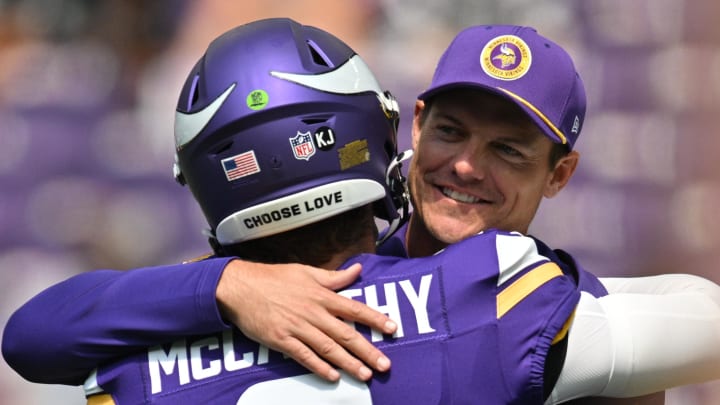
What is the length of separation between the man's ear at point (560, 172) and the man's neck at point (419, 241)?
0.37 metres

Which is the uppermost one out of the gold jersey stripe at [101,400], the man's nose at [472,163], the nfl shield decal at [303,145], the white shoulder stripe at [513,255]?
the nfl shield decal at [303,145]

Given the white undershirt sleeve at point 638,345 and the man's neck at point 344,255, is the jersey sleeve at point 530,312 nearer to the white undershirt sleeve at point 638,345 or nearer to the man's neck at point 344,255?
the white undershirt sleeve at point 638,345

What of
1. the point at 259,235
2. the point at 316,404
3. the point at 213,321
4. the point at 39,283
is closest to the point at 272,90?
the point at 259,235

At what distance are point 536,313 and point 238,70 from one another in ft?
2.87

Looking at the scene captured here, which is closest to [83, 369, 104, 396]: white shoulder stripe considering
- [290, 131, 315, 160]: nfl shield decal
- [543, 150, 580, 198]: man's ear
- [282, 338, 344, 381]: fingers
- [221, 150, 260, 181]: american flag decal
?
[282, 338, 344, 381]: fingers

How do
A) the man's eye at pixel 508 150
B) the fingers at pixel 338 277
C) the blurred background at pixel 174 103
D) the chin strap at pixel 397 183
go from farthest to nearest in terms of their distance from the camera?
the blurred background at pixel 174 103
the man's eye at pixel 508 150
the chin strap at pixel 397 183
the fingers at pixel 338 277

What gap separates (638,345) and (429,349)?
462mm

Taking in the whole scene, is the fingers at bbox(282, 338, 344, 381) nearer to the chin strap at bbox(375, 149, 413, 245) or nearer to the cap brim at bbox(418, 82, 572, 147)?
the chin strap at bbox(375, 149, 413, 245)

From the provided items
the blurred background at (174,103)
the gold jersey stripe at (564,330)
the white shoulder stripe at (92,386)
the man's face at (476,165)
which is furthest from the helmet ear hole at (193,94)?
the blurred background at (174,103)

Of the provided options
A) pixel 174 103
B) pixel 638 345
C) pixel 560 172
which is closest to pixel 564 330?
pixel 638 345

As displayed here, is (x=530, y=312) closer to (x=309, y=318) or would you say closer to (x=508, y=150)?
(x=309, y=318)

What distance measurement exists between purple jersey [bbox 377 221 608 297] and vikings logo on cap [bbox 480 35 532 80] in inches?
18.8

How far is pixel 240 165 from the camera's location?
214cm

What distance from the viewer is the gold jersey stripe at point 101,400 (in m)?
1.95
